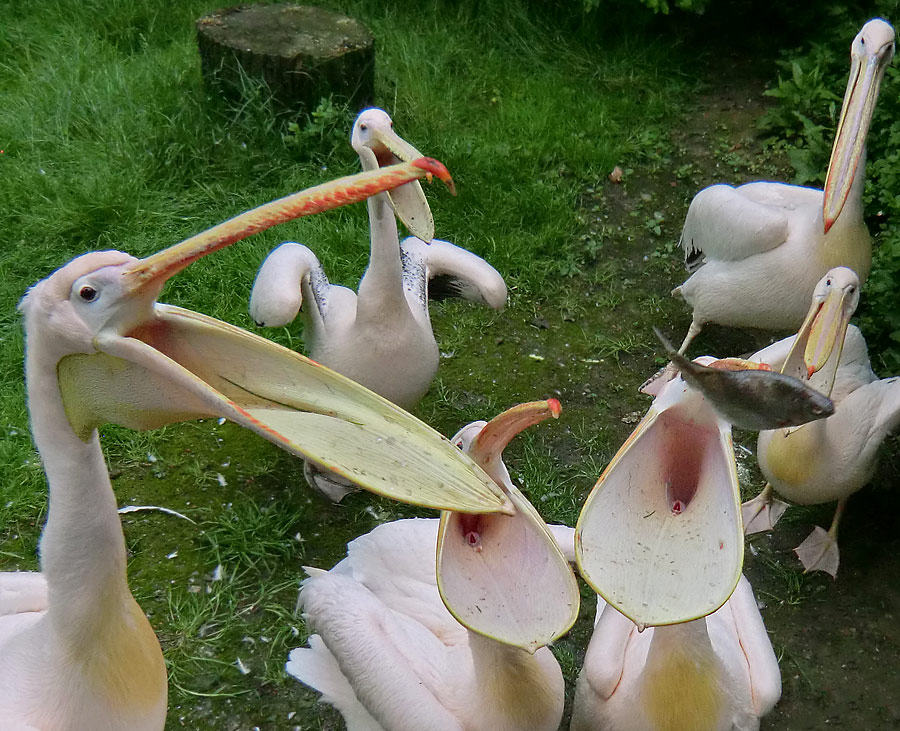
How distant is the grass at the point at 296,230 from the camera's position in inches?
110

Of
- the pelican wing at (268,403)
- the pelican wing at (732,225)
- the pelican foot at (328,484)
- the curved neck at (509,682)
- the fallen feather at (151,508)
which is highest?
the pelican wing at (268,403)

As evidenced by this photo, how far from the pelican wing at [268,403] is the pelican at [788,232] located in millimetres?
2057

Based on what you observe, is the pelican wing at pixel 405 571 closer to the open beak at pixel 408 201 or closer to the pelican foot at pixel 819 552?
the open beak at pixel 408 201

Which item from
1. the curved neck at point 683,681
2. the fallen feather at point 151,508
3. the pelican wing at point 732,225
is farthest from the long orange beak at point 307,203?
the pelican wing at point 732,225

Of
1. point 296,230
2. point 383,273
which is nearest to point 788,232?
point 383,273

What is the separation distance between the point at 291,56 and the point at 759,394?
3.32m

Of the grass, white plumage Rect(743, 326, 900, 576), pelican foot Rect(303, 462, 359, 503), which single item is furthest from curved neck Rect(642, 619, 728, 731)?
pelican foot Rect(303, 462, 359, 503)

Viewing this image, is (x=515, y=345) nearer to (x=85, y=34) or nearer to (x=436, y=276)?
(x=436, y=276)

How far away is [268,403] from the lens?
139 centimetres

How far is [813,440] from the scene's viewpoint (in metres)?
2.60

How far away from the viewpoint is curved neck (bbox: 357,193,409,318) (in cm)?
259

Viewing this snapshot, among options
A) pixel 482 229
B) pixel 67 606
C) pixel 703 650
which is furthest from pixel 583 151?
pixel 67 606

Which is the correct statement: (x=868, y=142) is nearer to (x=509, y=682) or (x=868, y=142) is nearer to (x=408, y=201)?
(x=408, y=201)

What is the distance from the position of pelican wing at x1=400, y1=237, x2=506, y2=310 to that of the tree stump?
1443 mm
